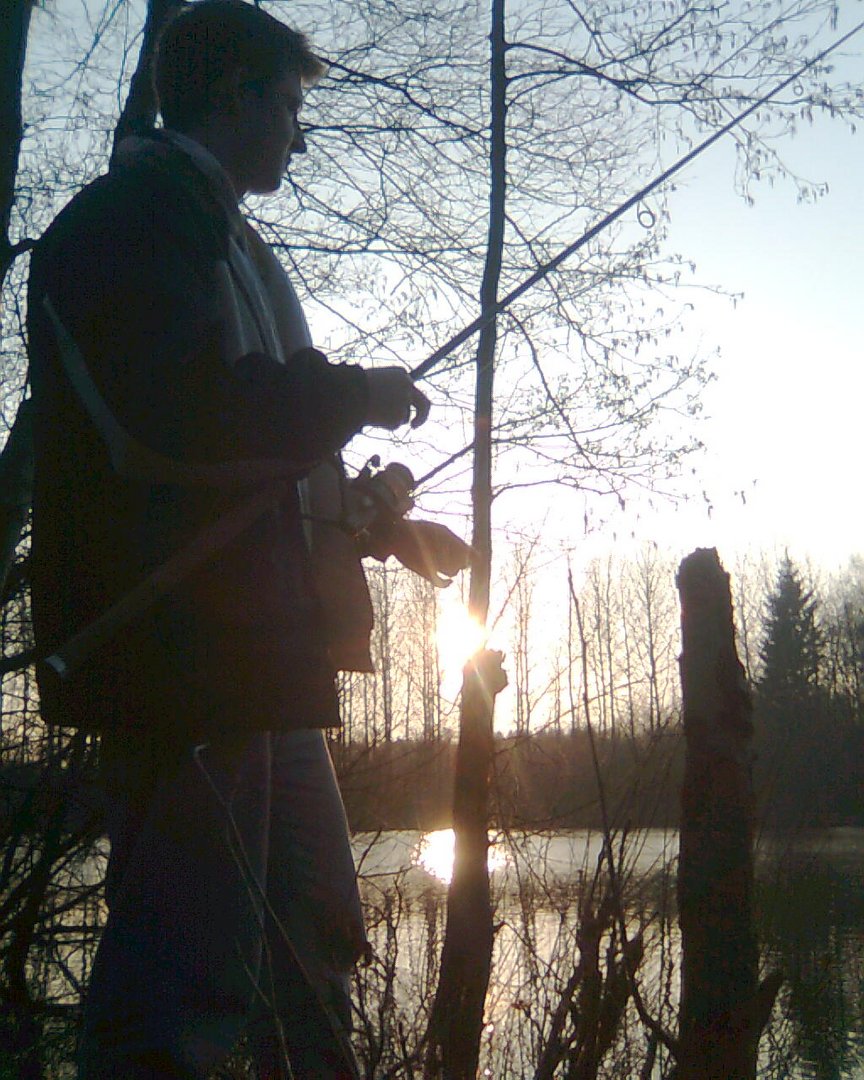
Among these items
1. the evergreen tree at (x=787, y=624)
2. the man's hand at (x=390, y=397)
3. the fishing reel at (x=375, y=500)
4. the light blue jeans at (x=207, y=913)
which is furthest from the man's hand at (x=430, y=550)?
the evergreen tree at (x=787, y=624)

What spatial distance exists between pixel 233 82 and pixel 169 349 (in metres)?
0.53

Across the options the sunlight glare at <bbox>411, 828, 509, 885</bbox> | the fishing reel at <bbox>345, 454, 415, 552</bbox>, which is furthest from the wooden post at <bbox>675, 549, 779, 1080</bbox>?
the sunlight glare at <bbox>411, 828, 509, 885</bbox>

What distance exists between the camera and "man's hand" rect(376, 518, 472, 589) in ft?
5.07

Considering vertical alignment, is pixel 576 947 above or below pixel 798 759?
below

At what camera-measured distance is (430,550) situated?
1.59m

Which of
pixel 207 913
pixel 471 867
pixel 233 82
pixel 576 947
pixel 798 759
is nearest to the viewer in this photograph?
pixel 207 913

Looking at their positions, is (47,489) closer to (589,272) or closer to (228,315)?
(228,315)

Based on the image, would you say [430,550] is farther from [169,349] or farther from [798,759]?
[798,759]

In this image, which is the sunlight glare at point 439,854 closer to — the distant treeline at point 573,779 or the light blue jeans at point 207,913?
the distant treeline at point 573,779

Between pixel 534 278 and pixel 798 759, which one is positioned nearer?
pixel 534 278

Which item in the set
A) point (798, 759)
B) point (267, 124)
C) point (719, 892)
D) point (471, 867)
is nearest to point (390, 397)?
point (267, 124)

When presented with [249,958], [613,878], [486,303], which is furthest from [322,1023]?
[486,303]

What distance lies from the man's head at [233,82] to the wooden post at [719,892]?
4.14ft

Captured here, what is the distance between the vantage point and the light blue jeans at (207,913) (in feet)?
3.56
